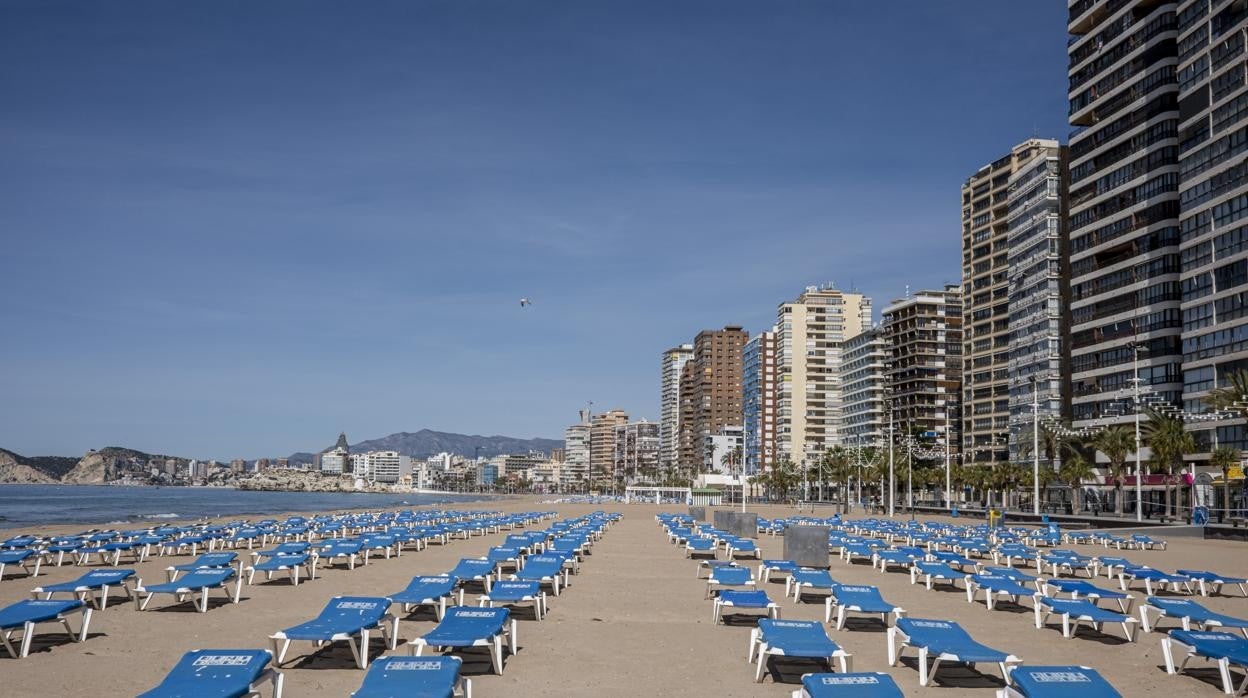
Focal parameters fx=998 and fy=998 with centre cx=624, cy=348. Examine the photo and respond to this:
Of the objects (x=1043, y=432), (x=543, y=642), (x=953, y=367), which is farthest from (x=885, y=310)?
(x=543, y=642)

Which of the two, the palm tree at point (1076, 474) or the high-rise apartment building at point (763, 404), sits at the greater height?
the high-rise apartment building at point (763, 404)

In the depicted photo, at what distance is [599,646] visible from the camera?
12.0 m

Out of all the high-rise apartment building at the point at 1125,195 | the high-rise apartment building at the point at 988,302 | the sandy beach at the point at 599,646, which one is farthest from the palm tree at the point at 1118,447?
the sandy beach at the point at 599,646

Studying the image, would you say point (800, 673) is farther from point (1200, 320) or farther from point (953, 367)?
point (953, 367)

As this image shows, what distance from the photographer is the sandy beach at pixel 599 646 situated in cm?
984

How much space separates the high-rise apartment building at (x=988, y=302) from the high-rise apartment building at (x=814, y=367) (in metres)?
42.2

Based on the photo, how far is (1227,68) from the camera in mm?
55406

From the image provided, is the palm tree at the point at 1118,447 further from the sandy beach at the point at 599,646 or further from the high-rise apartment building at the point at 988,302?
the sandy beach at the point at 599,646

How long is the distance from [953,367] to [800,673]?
350ft

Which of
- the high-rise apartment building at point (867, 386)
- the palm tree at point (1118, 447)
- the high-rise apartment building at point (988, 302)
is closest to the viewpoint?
the palm tree at point (1118, 447)

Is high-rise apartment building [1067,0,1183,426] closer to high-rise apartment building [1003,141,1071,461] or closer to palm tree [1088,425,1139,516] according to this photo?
palm tree [1088,425,1139,516]

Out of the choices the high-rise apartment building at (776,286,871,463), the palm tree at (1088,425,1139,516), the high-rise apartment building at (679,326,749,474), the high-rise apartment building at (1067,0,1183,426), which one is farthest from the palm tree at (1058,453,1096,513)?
the high-rise apartment building at (679,326,749,474)

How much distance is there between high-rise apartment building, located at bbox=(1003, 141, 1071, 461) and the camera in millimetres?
80375

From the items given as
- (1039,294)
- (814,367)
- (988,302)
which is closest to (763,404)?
(814,367)
